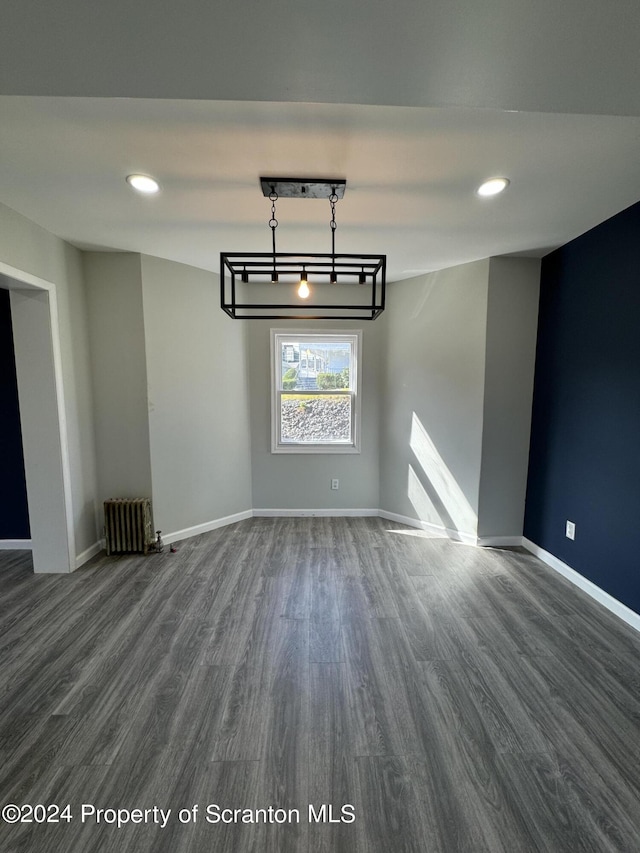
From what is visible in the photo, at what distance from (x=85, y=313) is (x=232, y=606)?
2.76m

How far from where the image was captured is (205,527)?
378 cm

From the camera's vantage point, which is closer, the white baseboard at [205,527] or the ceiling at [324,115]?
the ceiling at [324,115]

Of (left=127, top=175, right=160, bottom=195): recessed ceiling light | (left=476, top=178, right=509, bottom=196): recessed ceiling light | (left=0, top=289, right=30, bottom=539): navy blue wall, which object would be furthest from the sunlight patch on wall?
(left=0, top=289, right=30, bottom=539): navy blue wall

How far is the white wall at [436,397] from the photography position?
337 centimetres

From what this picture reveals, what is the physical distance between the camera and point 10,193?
2119 mm

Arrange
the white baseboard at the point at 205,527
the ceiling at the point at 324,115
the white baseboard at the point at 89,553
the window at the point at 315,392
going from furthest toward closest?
the window at the point at 315,392 < the white baseboard at the point at 205,527 < the white baseboard at the point at 89,553 < the ceiling at the point at 324,115

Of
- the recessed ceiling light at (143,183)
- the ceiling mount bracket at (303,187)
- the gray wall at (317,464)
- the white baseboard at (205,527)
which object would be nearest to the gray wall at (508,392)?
the gray wall at (317,464)

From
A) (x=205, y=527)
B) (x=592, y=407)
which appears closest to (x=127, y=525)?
(x=205, y=527)

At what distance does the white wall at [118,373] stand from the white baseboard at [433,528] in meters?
2.60

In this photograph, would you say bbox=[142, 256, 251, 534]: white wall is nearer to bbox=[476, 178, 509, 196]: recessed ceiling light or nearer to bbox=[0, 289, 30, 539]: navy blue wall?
bbox=[0, 289, 30, 539]: navy blue wall

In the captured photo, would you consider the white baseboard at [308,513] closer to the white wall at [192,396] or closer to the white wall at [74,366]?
the white wall at [192,396]

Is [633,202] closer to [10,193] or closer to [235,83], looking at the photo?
[235,83]

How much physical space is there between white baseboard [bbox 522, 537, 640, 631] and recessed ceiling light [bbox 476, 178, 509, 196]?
271 centimetres

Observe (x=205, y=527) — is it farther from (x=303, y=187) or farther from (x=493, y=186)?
(x=493, y=186)
